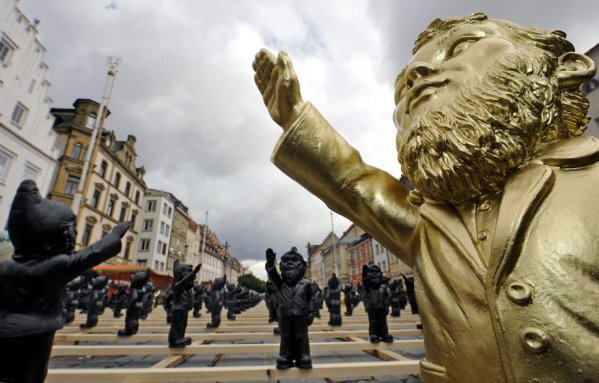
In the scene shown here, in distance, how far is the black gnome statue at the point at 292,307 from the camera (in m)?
2.66

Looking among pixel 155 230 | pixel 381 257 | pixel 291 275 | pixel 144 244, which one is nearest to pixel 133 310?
pixel 291 275

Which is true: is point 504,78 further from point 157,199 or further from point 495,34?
point 157,199

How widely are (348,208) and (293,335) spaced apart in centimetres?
217

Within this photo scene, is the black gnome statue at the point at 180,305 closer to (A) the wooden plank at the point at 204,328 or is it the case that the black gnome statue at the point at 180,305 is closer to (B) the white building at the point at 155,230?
(A) the wooden plank at the point at 204,328

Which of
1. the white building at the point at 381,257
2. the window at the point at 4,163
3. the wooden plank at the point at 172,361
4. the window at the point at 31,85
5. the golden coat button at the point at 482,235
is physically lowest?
the wooden plank at the point at 172,361

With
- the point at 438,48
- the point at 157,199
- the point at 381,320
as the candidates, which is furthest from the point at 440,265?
the point at 157,199

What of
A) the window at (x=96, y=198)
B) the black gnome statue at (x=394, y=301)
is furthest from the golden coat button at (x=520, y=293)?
the window at (x=96, y=198)

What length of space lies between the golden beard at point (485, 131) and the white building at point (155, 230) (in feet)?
105

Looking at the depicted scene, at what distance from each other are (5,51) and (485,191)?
2254 cm

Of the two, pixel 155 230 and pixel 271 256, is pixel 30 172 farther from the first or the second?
pixel 271 256

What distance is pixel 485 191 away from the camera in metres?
0.83

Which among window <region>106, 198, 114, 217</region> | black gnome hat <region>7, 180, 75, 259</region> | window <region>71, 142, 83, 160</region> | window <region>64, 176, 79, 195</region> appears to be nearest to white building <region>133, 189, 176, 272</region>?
window <region>106, 198, 114, 217</region>

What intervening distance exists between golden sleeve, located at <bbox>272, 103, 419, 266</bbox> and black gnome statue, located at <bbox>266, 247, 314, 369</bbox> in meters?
2.02

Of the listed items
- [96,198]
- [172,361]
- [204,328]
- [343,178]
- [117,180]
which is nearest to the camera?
[343,178]
